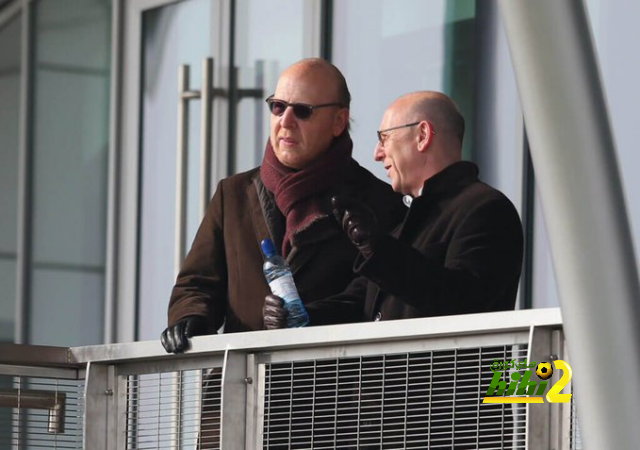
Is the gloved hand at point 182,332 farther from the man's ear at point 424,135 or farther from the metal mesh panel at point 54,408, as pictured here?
the man's ear at point 424,135

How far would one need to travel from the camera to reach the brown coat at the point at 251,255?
208 inches

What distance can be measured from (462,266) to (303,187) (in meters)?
0.80

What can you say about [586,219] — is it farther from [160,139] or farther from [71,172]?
[71,172]

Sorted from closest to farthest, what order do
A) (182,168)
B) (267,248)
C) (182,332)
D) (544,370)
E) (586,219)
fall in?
(586,219) → (544,370) → (182,332) → (267,248) → (182,168)

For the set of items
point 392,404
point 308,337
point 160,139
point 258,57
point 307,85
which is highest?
point 258,57

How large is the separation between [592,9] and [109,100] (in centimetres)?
449

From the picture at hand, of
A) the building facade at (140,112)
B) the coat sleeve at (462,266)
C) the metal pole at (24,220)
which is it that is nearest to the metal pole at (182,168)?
the building facade at (140,112)

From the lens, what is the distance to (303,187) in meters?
5.27

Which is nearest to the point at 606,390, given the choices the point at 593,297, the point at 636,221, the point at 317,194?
the point at 593,297

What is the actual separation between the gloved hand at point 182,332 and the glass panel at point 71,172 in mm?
6298

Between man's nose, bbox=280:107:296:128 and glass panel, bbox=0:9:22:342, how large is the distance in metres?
6.62

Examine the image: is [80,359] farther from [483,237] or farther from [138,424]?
[483,237]

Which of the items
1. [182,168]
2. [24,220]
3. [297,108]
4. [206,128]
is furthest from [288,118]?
[24,220]

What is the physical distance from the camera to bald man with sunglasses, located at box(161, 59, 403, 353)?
5.28 meters
